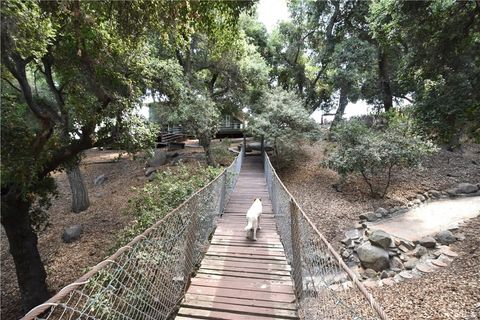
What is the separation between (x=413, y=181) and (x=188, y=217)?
29.2 ft

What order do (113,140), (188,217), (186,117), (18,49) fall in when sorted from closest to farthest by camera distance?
Answer: (18,49) < (188,217) < (113,140) < (186,117)

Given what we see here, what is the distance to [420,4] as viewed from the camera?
6.00 meters

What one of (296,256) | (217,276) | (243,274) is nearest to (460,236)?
(296,256)

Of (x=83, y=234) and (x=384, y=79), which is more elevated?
(x=384, y=79)

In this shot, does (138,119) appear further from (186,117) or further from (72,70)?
(186,117)

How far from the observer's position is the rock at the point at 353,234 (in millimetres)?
6383

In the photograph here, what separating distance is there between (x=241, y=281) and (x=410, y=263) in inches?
142

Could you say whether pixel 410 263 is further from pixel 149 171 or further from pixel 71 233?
pixel 149 171

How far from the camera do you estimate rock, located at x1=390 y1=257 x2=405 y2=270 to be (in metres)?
5.04

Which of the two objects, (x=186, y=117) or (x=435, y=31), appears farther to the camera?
(x=186, y=117)

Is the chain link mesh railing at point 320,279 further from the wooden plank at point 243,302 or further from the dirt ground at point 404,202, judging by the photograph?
the dirt ground at point 404,202

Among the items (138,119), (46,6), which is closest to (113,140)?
(138,119)

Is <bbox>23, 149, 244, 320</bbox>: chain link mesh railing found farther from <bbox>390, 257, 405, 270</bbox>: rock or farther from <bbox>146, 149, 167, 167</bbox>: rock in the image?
<bbox>146, 149, 167, 167</bbox>: rock

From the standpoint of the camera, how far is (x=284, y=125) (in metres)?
11.1
